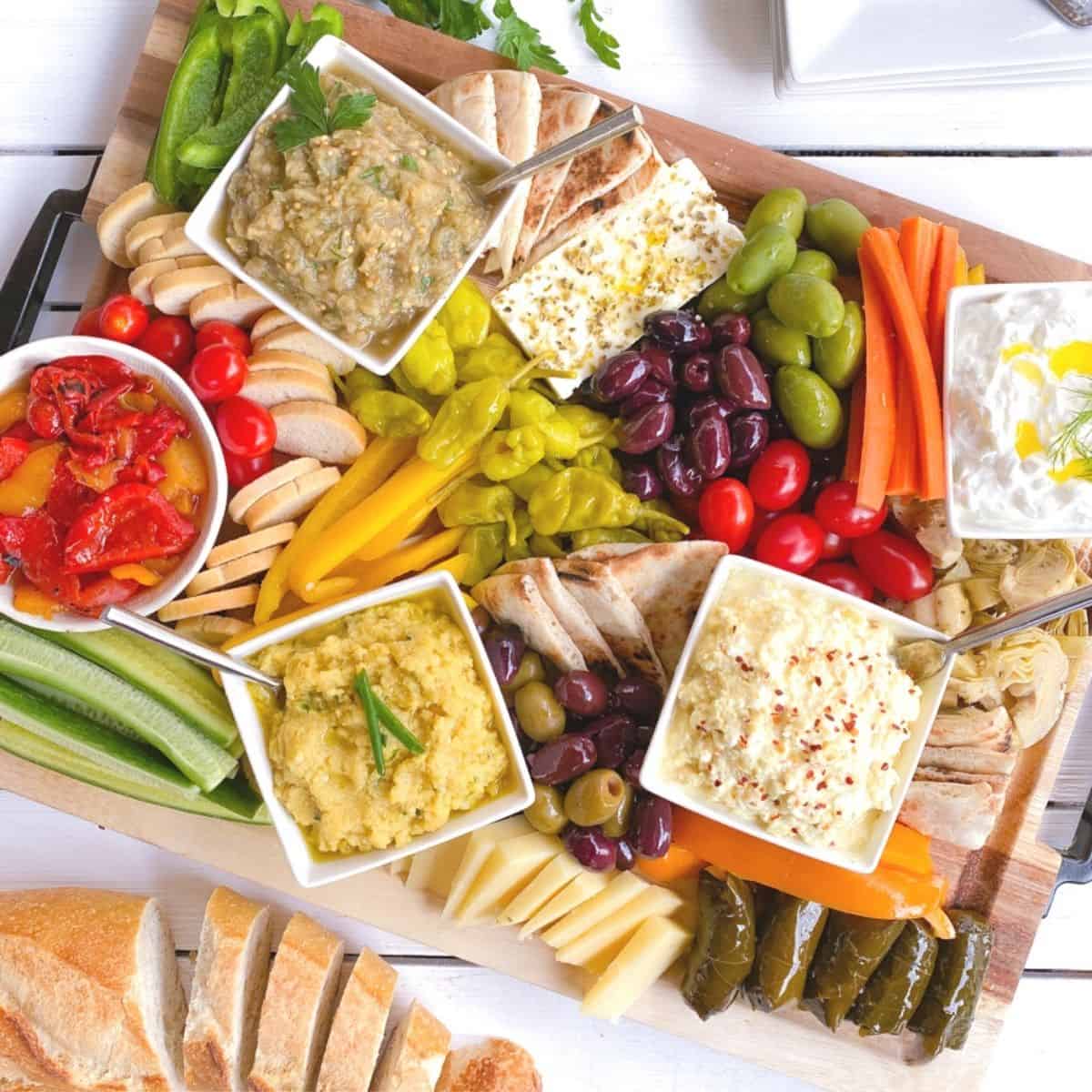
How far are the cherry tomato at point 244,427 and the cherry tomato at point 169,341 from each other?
7.7 inches

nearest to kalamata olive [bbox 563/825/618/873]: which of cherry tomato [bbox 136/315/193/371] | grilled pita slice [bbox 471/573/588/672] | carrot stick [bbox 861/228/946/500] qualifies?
grilled pita slice [bbox 471/573/588/672]

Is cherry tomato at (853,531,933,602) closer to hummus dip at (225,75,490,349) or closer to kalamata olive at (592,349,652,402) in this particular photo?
kalamata olive at (592,349,652,402)

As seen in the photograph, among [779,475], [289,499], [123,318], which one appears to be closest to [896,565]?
[779,475]

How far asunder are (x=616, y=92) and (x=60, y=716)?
228cm

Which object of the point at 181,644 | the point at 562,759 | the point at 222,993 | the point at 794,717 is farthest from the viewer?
the point at 222,993

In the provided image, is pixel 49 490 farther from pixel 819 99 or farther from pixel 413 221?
pixel 819 99

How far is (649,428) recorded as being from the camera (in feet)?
8.77

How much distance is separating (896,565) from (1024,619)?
366 mm

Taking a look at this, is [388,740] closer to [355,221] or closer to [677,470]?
[677,470]

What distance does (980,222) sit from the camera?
307 cm

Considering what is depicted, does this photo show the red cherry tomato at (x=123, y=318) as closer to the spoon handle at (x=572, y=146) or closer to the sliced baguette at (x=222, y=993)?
the spoon handle at (x=572, y=146)

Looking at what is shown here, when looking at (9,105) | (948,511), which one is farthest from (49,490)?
(948,511)

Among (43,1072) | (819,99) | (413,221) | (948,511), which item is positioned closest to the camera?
(413,221)

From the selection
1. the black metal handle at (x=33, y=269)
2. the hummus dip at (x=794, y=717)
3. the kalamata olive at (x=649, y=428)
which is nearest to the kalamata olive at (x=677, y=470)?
the kalamata olive at (x=649, y=428)
